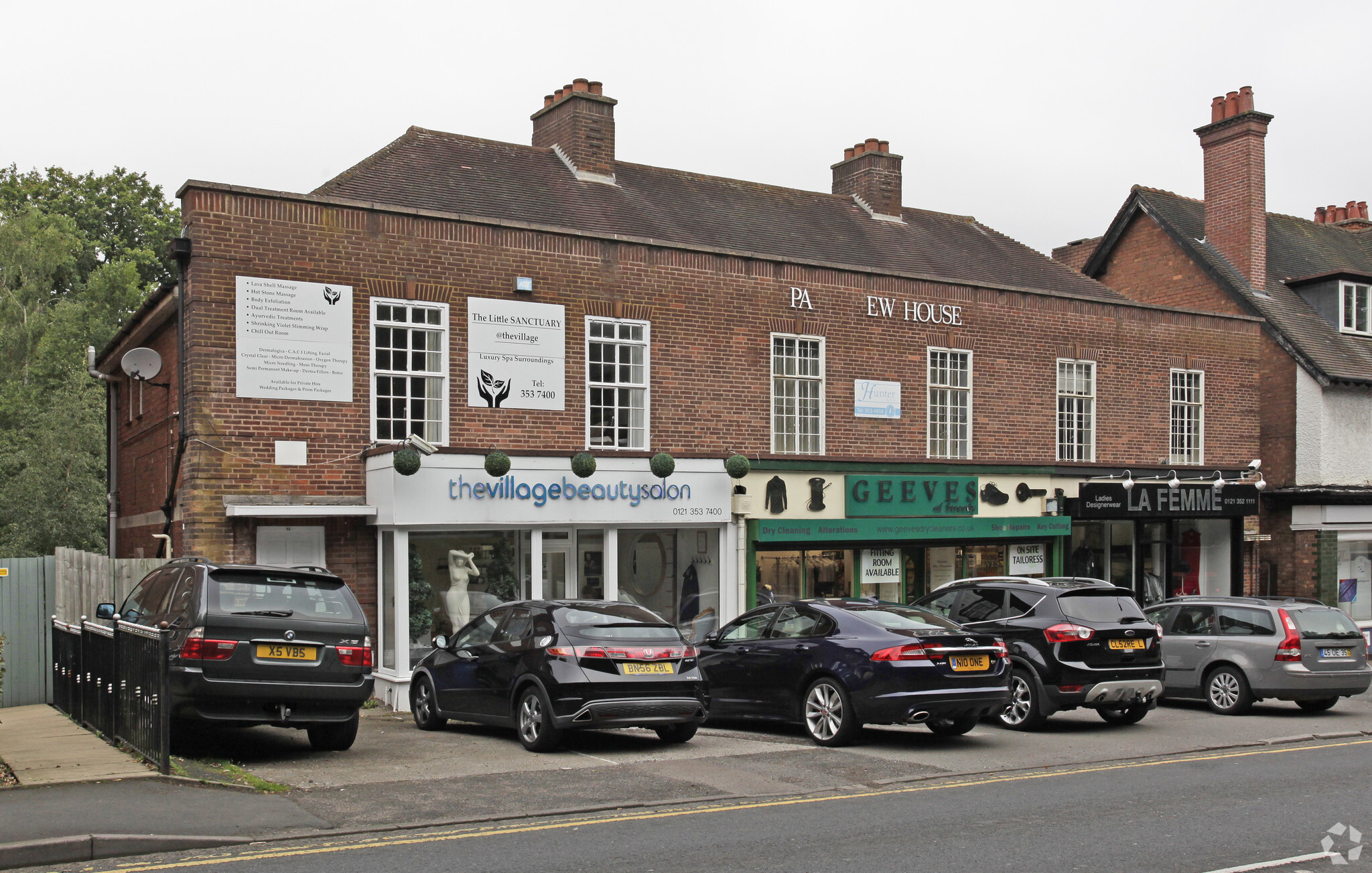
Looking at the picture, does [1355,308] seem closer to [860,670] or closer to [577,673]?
[860,670]

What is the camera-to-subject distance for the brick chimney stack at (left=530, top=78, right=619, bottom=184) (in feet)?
77.3

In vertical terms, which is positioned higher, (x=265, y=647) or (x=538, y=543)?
(x=538, y=543)

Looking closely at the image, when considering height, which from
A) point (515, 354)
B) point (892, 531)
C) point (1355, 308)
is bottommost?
point (892, 531)

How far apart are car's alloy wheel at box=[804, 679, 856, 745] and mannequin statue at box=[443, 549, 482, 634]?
635cm

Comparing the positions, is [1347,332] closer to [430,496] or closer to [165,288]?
[430,496]

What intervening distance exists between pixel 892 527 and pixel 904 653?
30.2 ft

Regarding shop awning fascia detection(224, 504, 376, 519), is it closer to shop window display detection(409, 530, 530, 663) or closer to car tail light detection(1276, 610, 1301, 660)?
shop window display detection(409, 530, 530, 663)

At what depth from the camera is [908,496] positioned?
21.4m

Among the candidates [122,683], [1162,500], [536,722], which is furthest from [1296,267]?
[122,683]

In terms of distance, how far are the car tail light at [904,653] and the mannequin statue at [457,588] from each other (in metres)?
7.25

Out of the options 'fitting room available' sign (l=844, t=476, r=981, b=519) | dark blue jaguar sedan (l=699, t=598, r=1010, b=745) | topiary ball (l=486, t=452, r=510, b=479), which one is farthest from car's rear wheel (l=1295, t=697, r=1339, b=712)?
topiary ball (l=486, t=452, r=510, b=479)

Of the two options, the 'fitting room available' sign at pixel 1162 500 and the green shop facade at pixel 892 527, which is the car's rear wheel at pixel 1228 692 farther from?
the 'fitting room available' sign at pixel 1162 500

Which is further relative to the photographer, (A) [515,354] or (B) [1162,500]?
(B) [1162,500]

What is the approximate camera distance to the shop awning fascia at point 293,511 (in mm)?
15906
